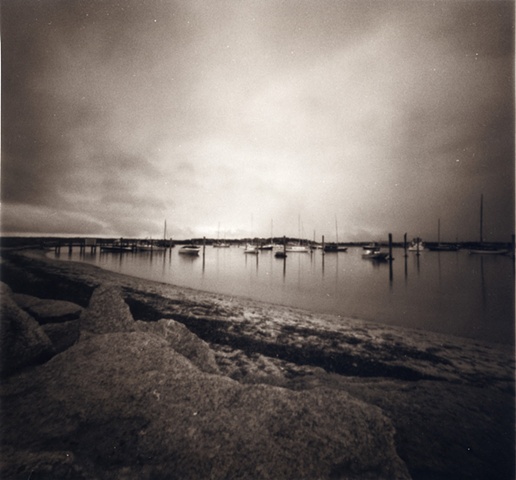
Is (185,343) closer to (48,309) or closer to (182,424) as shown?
(182,424)

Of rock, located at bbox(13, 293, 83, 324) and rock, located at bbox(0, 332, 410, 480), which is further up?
rock, located at bbox(13, 293, 83, 324)

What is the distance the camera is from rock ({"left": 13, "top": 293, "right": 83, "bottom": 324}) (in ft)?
15.0

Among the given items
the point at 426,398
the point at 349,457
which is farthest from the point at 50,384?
the point at 426,398

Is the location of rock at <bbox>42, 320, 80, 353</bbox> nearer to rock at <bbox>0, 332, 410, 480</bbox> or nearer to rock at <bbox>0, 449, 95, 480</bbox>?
rock at <bbox>0, 332, 410, 480</bbox>

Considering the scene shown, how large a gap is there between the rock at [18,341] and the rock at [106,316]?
0.65 meters

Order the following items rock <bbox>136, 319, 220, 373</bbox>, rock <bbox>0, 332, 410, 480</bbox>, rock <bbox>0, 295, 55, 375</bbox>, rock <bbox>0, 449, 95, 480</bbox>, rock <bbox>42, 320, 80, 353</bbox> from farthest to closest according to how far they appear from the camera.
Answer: rock <bbox>42, 320, 80, 353</bbox>, rock <bbox>136, 319, 220, 373</bbox>, rock <bbox>0, 295, 55, 375</bbox>, rock <bbox>0, 332, 410, 480</bbox>, rock <bbox>0, 449, 95, 480</bbox>

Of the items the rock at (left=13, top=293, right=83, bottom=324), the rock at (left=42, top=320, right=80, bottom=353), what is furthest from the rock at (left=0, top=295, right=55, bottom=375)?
the rock at (left=13, top=293, right=83, bottom=324)

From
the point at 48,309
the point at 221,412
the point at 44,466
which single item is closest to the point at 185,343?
the point at 221,412

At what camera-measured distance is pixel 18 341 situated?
300 centimetres

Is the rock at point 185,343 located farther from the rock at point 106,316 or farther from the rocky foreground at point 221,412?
the rock at point 106,316

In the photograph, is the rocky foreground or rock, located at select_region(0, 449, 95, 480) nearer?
rock, located at select_region(0, 449, 95, 480)

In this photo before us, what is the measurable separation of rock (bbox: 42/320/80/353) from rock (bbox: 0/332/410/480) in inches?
42.4

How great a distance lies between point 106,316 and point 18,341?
106cm

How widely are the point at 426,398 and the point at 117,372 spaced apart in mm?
3609
